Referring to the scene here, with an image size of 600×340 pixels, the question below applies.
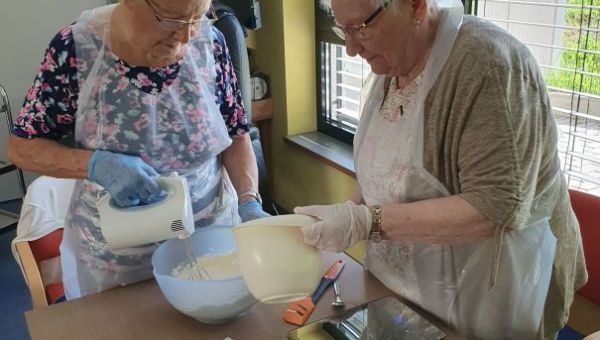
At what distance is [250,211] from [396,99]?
1.50 ft

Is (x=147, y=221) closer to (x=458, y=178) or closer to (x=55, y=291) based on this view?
(x=458, y=178)

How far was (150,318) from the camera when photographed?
46.7 inches

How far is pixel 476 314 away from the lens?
3.77 ft

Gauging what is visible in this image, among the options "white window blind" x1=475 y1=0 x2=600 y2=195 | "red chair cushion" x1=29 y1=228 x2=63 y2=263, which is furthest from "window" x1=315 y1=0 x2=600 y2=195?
"red chair cushion" x1=29 y1=228 x2=63 y2=263

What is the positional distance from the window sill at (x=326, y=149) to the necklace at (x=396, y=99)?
52.7 inches

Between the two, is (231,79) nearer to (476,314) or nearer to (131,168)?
(131,168)

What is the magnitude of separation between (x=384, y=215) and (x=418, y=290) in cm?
23

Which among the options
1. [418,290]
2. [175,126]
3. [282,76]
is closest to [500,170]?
[418,290]

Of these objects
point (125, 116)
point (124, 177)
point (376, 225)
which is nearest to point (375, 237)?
point (376, 225)

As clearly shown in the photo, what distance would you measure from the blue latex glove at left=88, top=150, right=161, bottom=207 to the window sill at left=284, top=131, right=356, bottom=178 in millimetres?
1458

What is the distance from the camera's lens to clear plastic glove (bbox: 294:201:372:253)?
3.24 feet

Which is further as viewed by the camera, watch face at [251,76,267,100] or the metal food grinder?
watch face at [251,76,267,100]

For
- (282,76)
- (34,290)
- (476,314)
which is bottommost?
(34,290)

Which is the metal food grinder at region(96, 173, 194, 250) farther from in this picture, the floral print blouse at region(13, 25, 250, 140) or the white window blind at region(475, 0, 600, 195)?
the white window blind at region(475, 0, 600, 195)
